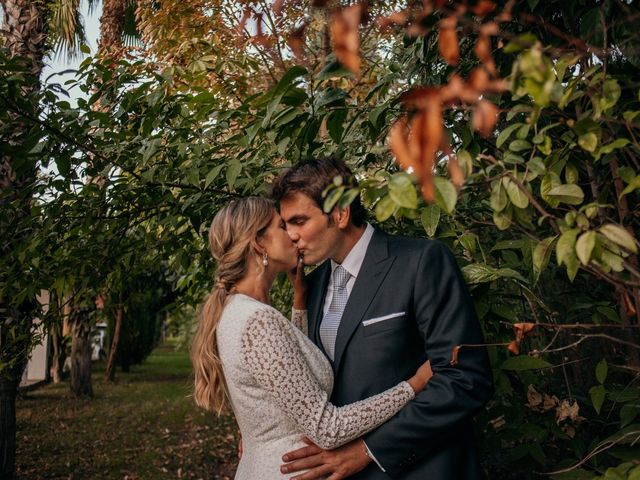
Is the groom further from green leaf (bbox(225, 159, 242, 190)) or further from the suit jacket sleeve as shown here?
green leaf (bbox(225, 159, 242, 190))

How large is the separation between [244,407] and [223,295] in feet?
1.54

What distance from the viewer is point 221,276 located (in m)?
2.68

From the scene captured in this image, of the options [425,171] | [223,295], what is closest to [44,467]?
[223,295]

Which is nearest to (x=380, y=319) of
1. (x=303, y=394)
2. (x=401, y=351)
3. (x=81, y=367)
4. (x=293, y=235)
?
(x=401, y=351)

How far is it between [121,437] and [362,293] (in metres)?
9.39

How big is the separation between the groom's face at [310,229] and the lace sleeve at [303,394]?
0.42m

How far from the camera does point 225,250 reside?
274 centimetres

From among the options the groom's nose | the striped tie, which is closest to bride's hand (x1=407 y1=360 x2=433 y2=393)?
the striped tie

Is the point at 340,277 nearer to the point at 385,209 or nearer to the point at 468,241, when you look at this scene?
the point at 468,241

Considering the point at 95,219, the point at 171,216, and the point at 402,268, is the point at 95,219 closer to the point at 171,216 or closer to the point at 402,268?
the point at 171,216

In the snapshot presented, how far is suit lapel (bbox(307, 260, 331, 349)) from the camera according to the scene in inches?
106

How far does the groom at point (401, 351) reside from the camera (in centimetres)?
212

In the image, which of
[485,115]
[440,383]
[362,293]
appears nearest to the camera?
[485,115]

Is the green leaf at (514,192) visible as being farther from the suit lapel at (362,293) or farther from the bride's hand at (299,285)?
the bride's hand at (299,285)
